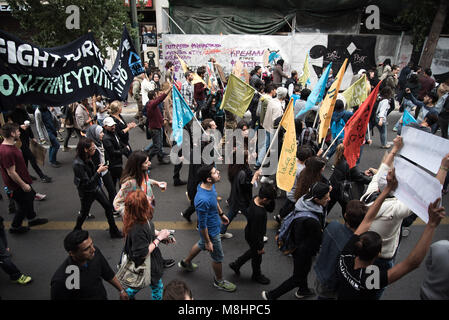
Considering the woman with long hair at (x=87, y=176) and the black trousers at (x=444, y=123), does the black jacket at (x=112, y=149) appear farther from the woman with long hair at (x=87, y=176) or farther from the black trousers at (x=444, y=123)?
the black trousers at (x=444, y=123)

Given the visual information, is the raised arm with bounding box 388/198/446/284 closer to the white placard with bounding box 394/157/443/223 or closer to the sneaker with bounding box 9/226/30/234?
the white placard with bounding box 394/157/443/223

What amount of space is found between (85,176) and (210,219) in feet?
6.49

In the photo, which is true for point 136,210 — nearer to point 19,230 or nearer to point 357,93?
point 19,230

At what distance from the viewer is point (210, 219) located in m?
3.71

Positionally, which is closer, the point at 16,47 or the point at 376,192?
the point at 376,192

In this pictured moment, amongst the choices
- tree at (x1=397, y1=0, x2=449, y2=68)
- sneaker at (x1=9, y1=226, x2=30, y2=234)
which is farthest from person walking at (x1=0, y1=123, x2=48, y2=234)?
tree at (x1=397, y1=0, x2=449, y2=68)

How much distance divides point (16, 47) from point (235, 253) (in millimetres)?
4065

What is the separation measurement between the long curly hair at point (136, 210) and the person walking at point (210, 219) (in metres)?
0.75

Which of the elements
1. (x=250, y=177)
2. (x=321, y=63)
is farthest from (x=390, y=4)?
(x=250, y=177)

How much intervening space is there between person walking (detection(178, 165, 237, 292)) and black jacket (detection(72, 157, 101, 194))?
1776mm

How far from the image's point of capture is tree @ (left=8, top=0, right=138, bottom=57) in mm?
10484

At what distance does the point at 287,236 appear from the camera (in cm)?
349

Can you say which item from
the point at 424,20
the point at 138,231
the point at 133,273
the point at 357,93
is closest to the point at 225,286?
the point at 133,273
